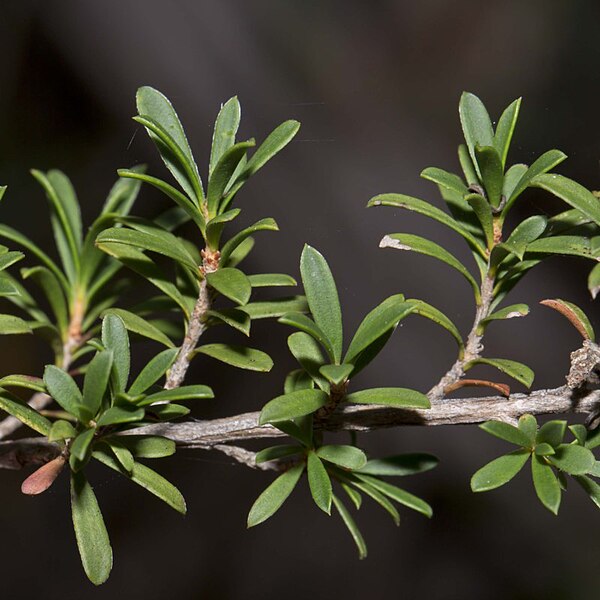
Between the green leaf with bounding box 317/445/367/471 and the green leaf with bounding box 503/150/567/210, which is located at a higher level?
the green leaf with bounding box 503/150/567/210

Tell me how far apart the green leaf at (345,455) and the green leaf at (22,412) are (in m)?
0.23

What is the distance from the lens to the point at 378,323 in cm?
54

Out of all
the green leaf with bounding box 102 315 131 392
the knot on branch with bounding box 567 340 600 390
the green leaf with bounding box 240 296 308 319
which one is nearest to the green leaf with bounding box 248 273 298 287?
the green leaf with bounding box 240 296 308 319

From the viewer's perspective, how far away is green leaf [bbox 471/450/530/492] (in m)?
0.55

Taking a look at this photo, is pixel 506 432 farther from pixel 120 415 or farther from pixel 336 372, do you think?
pixel 120 415

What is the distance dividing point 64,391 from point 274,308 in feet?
0.70

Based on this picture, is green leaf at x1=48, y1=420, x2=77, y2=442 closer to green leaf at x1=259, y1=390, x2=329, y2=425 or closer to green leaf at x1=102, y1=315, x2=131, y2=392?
green leaf at x1=102, y1=315, x2=131, y2=392

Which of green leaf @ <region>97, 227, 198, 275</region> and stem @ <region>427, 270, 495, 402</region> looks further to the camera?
stem @ <region>427, 270, 495, 402</region>

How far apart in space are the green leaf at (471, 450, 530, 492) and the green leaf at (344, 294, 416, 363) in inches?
4.9

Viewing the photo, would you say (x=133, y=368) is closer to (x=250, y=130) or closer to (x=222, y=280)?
(x=250, y=130)

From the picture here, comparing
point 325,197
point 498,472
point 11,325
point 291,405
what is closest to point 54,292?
point 11,325

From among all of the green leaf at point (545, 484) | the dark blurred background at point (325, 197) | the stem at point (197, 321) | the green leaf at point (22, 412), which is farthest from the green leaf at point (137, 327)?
the dark blurred background at point (325, 197)

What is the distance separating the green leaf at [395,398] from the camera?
54 cm

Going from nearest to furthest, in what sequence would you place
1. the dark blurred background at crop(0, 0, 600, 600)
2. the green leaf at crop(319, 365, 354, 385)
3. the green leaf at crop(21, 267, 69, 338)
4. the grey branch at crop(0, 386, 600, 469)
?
the green leaf at crop(319, 365, 354, 385), the grey branch at crop(0, 386, 600, 469), the green leaf at crop(21, 267, 69, 338), the dark blurred background at crop(0, 0, 600, 600)
